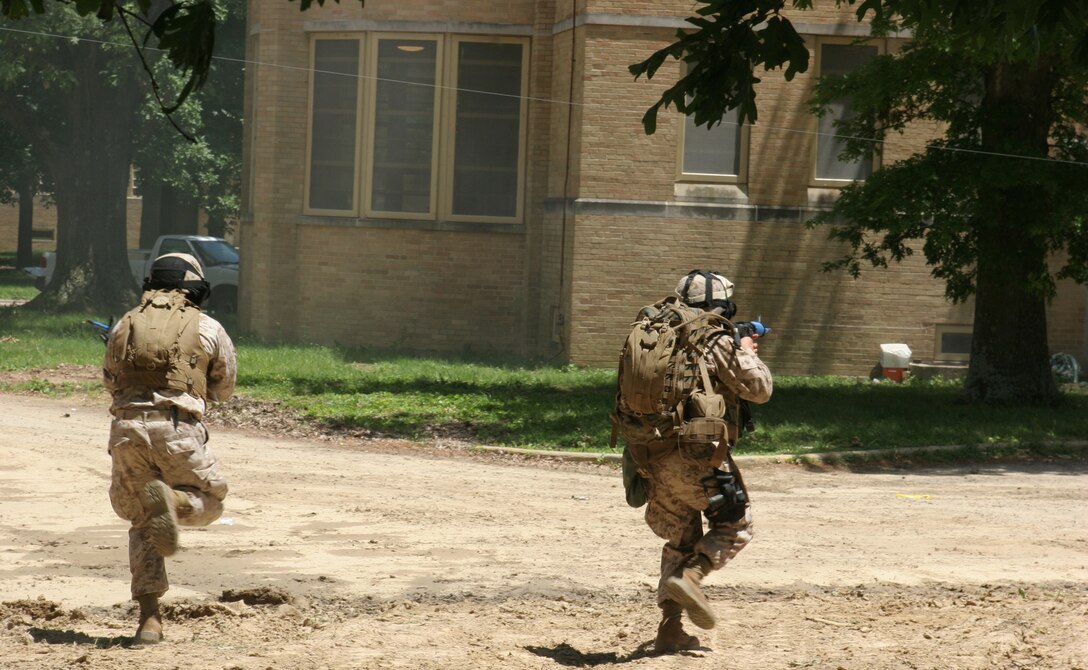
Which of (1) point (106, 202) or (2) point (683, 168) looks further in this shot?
(1) point (106, 202)

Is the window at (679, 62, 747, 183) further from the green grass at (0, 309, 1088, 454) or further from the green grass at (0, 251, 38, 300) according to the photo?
the green grass at (0, 251, 38, 300)

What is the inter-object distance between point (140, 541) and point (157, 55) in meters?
23.8

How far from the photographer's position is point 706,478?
243 inches

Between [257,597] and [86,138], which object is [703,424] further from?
[86,138]

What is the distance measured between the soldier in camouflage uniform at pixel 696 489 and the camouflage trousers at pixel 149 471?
199 centimetres

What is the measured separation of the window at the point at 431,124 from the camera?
21.8 metres

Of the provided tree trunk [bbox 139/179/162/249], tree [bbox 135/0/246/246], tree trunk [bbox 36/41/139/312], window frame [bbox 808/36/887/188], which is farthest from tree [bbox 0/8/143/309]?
window frame [bbox 808/36/887/188]

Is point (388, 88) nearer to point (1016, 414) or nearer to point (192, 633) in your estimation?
point (1016, 414)

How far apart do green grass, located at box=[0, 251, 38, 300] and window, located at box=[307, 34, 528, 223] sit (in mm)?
15859

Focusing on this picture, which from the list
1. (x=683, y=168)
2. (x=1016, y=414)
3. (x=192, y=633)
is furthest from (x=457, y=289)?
(x=192, y=633)

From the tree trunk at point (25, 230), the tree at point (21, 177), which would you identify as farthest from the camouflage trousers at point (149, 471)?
the tree trunk at point (25, 230)

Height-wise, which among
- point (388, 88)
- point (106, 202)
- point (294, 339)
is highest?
point (388, 88)

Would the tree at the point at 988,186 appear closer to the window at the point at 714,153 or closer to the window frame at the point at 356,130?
the window at the point at 714,153

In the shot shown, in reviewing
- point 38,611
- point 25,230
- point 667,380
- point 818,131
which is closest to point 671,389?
point 667,380
